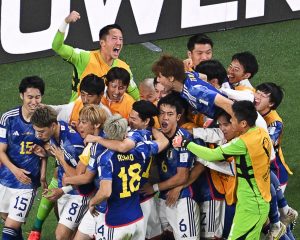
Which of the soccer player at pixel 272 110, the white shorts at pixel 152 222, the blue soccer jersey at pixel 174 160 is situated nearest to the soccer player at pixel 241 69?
the soccer player at pixel 272 110

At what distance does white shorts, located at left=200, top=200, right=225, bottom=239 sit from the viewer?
40.2 ft

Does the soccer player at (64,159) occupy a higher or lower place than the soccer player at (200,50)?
lower

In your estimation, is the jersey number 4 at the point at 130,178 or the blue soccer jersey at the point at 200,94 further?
the blue soccer jersey at the point at 200,94

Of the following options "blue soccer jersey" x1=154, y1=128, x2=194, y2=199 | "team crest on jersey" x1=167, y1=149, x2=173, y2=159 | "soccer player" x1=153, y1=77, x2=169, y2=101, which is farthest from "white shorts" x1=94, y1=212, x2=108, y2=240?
"soccer player" x1=153, y1=77, x2=169, y2=101

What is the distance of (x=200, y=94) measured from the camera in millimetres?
11711

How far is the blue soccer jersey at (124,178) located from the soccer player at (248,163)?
394 mm

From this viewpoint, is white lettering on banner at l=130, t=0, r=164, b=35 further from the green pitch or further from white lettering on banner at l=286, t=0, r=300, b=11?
white lettering on banner at l=286, t=0, r=300, b=11

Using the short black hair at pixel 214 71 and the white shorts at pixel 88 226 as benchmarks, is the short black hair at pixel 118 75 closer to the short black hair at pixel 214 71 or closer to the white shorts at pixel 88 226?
the short black hair at pixel 214 71

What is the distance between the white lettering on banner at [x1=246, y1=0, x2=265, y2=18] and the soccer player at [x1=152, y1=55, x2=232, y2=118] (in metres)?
6.36

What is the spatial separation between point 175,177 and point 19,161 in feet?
6.09

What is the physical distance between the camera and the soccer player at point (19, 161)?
12.6 metres

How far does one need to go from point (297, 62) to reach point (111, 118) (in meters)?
6.71

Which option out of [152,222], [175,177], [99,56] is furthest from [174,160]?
[99,56]

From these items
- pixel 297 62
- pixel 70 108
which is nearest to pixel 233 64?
pixel 70 108
